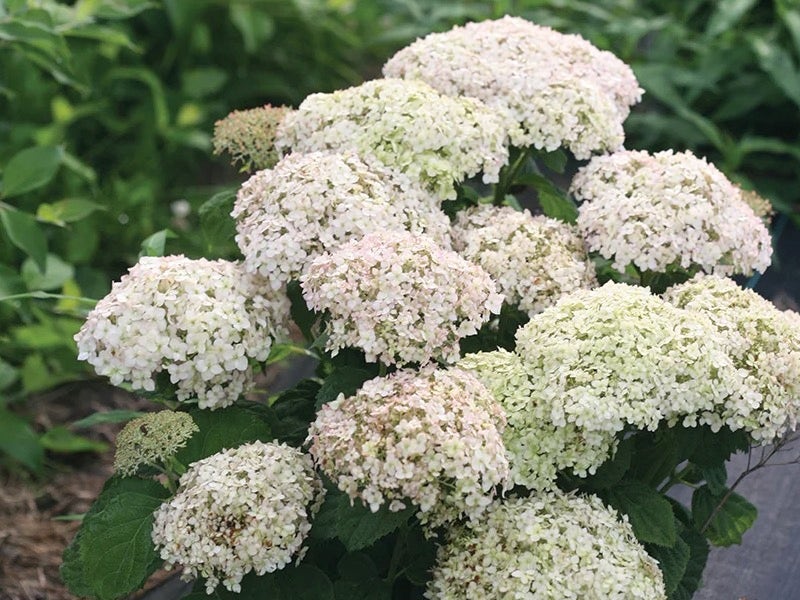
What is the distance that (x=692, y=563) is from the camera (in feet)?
5.81

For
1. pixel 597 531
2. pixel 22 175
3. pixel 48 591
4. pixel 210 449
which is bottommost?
pixel 48 591

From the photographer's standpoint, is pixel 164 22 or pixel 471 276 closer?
pixel 471 276

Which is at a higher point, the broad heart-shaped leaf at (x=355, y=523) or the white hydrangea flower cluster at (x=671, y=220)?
the white hydrangea flower cluster at (x=671, y=220)

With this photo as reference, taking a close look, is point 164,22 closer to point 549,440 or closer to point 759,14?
point 759,14

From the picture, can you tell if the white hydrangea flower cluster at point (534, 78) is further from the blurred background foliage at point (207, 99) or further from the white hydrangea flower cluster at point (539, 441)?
the blurred background foliage at point (207, 99)

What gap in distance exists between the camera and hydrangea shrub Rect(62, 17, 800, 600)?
146 cm

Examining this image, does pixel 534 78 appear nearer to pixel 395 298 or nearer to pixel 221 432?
pixel 395 298

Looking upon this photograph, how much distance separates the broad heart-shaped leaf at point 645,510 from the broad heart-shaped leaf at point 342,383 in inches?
15.2

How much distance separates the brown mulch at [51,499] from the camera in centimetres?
278

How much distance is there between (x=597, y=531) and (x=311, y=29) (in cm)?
358

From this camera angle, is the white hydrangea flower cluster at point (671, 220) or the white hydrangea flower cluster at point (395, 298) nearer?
the white hydrangea flower cluster at point (395, 298)

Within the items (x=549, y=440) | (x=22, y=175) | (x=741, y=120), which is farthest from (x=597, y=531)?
(x=741, y=120)

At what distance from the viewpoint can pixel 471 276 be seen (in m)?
1.55

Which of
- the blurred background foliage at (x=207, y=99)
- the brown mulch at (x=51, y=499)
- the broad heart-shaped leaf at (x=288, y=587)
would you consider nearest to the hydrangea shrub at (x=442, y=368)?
the broad heart-shaped leaf at (x=288, y=587)
